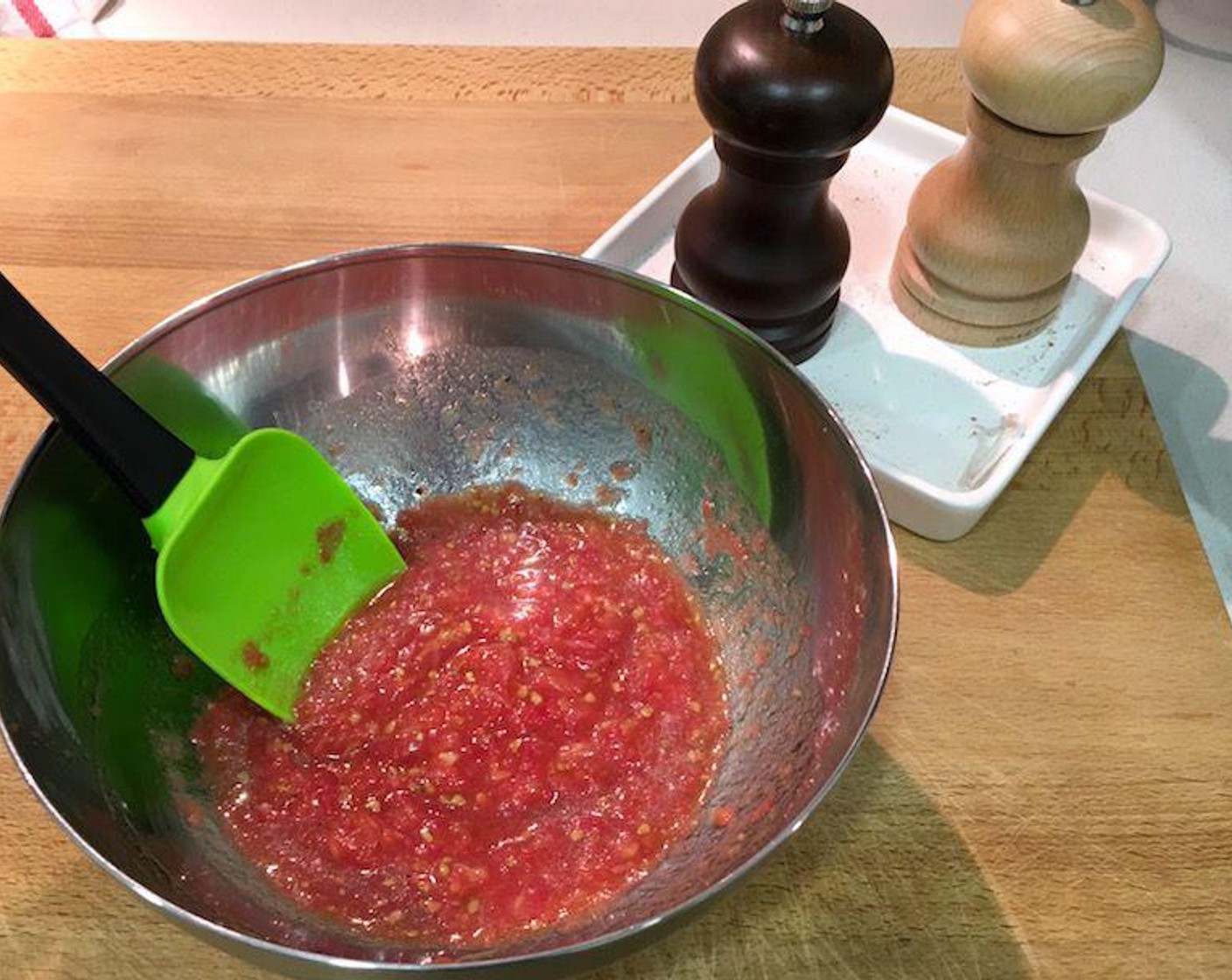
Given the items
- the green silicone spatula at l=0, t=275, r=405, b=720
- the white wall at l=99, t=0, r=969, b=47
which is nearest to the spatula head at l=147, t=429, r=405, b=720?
the green silicone spatula at l=0, t=275, r=405, b=720

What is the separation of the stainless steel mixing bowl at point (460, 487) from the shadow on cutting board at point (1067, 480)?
0.58ft

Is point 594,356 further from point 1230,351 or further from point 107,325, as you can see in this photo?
point 1230,351

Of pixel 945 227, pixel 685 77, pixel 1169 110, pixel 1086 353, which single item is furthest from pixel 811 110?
pixel 1169 110

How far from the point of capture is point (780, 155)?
94cm

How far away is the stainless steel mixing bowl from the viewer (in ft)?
2.43

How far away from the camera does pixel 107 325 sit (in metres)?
1.14

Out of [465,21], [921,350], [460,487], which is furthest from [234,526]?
[465,21]

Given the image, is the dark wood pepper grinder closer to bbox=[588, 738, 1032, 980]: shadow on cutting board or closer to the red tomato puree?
the red tomato puree

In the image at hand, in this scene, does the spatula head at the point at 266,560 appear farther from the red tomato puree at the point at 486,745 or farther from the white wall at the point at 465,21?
the white wall at the point at 465,21

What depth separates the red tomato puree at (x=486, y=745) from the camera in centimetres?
80

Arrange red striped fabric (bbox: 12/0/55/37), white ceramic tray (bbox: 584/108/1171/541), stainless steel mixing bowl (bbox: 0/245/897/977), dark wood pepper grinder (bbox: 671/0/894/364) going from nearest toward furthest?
stainless steel mixing bowl (bbox: 0/245/897/977) → dark wood pepper grinder (bbox: 671/0/894/364) → white ceramic tray (bbox: 584/108/1171/541) → red striped fabric (bbox: 12/0/55/37)

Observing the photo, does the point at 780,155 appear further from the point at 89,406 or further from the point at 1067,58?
the point at 89,406

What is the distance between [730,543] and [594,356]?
0.61ft

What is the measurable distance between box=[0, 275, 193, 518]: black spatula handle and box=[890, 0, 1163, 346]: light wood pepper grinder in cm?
66
